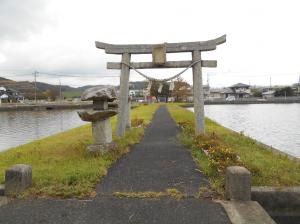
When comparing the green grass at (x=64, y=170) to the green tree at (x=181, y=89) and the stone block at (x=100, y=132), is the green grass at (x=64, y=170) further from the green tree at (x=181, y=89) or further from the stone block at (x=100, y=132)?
the green tree at (x=181, y=89)

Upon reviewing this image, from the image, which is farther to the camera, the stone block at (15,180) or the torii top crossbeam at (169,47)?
the torii top crossbeam at (169,47)

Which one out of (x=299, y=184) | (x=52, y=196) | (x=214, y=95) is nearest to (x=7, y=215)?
(x=52, y=196)

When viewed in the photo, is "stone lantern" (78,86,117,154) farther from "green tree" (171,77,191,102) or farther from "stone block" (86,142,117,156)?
"green tree" (171,77,191,102)

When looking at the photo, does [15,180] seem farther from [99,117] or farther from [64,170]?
[99,117]

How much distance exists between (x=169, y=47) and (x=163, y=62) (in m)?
0.67

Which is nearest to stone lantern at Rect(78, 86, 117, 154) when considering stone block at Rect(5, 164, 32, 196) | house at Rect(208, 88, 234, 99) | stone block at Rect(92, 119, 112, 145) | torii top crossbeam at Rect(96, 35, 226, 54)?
stone block at Rect(92, 119, 112, 145)

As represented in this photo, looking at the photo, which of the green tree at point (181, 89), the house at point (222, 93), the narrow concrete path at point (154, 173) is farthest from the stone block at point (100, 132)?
the house at point (222, 93)

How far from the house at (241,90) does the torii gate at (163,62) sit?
388ft

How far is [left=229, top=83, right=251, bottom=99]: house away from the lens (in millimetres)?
126475

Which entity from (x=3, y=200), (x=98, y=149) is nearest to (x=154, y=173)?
(x=98, y=149)

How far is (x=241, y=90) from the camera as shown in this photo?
129750 millimetres

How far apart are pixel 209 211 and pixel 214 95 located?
141749mm

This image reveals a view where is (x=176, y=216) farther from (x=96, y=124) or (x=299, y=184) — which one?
(x=96, y=124)

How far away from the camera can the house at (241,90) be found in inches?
4979
